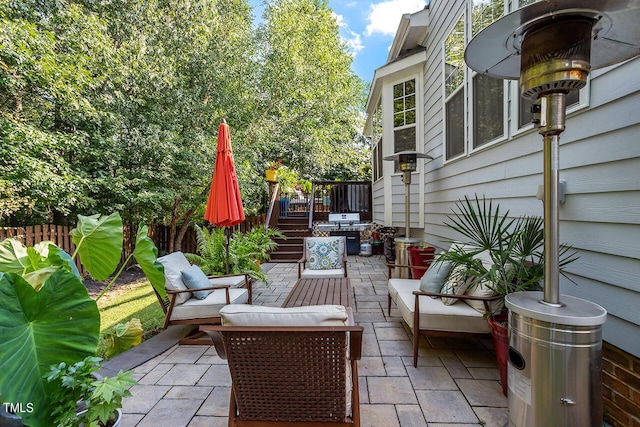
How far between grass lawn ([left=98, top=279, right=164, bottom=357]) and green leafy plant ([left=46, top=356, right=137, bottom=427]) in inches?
87.0

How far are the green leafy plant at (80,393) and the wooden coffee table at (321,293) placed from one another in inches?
73.3

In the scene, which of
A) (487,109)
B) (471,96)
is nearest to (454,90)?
(471,96)

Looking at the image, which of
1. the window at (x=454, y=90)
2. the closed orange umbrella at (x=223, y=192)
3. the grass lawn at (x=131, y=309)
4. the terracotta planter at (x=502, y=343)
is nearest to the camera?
the terracotta planter at (x=502, y=343)

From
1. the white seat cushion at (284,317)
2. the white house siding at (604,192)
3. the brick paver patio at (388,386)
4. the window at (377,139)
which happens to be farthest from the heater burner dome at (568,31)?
the window at (377,139)

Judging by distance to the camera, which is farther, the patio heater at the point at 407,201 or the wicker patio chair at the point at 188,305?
the patio heater at the point at 407,201

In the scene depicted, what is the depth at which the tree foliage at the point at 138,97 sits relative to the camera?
514cm

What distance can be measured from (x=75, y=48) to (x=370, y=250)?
7.63m

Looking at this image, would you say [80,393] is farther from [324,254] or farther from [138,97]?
[138,97]

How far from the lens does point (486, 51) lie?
1.78 m

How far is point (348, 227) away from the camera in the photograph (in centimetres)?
893

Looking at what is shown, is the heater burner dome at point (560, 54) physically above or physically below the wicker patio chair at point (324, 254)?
above

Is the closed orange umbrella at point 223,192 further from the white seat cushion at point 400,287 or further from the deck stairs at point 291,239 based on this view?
the deck stairs at point 291,239

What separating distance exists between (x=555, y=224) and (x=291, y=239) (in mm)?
7542

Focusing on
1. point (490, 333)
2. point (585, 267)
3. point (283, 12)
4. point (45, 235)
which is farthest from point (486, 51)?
point (283, 12)
